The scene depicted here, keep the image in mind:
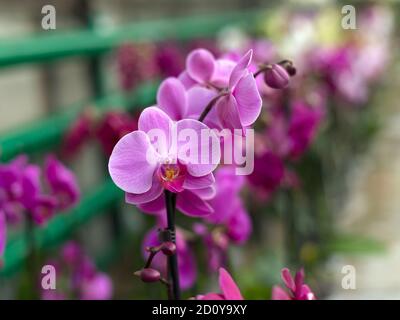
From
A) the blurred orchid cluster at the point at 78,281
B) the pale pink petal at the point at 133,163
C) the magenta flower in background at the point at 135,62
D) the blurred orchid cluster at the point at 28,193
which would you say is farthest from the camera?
the magenta flower in background at the point at 135,62

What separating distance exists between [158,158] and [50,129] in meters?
1.05

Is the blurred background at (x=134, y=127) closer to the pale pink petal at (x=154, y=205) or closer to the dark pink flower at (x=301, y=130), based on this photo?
the dark pink flower at (x=301, y=130)

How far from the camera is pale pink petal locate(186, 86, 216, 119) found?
0.58 meters

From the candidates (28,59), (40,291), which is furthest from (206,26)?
(40,291)

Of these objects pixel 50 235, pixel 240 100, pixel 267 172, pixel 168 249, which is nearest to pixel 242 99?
pixel 240 100

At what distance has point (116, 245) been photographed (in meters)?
2.03

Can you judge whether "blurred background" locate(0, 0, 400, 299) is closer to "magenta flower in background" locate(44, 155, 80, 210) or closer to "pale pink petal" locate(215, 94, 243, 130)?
"magenta flower in background" locate(44, 155, 80, 210)

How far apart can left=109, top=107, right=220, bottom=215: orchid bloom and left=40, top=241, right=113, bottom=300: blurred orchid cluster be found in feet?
1.37

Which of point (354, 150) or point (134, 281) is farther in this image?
point (354, 150)

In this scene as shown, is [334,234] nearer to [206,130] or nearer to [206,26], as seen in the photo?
[206,130]

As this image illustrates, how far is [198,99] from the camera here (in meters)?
0.58

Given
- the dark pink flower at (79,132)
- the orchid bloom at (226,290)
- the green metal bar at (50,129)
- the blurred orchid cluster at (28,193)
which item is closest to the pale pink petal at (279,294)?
the orchid bloom at (226,290)

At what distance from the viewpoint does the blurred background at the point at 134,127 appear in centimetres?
116
